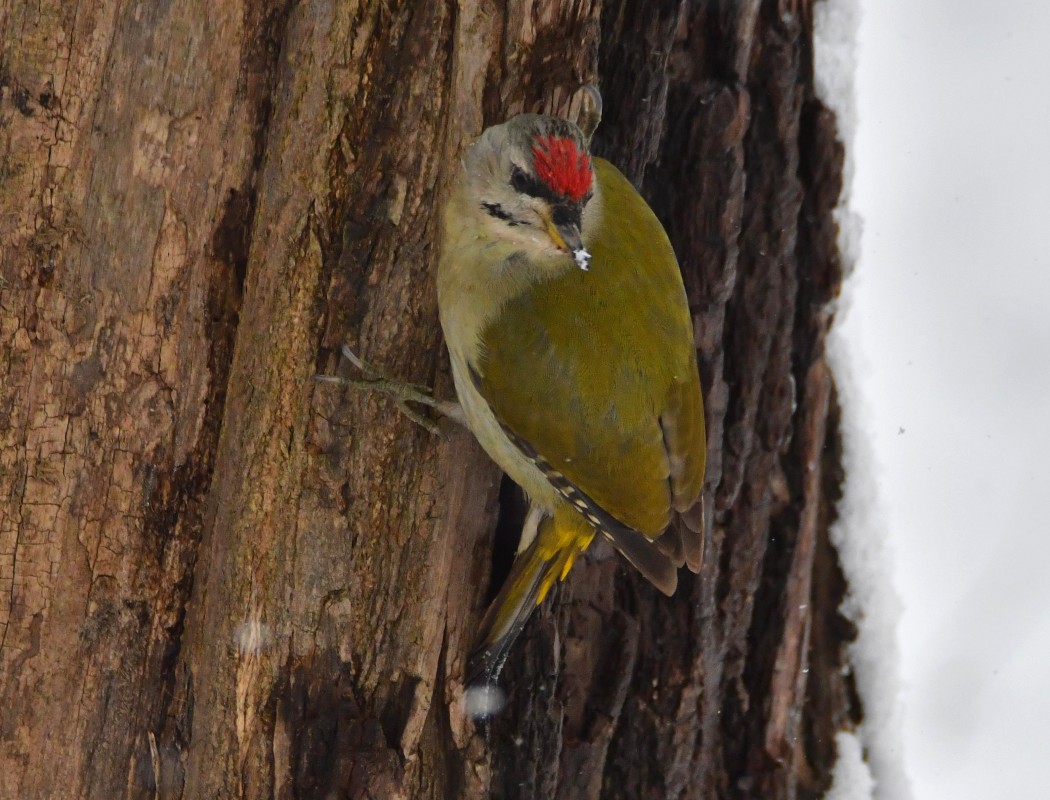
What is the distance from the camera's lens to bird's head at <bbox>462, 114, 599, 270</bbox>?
2389 mm

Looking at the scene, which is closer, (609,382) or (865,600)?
(609,382)

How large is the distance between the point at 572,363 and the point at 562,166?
0.47 metres

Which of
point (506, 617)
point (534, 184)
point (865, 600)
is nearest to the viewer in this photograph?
point (534, 184)

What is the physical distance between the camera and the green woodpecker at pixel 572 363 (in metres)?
2.50

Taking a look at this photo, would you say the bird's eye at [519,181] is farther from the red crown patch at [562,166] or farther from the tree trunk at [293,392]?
the tree trunk at [293,392]

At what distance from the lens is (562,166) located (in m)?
2.39

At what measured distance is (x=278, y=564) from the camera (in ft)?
7.80

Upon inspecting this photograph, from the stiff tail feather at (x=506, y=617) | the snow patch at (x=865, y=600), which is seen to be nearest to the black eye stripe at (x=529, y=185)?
the stiff tail feather at (x=506, y=617)

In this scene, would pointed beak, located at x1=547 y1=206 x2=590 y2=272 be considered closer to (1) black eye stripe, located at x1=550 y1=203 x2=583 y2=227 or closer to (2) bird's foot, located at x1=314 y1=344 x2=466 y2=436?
(1) black eye stripe, located at x1=550 y1=203 x2=583 y2=227

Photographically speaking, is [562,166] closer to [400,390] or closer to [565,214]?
[565,214]

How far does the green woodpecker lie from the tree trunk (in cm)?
10

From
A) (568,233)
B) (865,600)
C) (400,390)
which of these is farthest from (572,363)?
(865,600)

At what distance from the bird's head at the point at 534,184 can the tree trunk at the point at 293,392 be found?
0.10 meters

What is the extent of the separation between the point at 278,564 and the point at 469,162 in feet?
3.46
